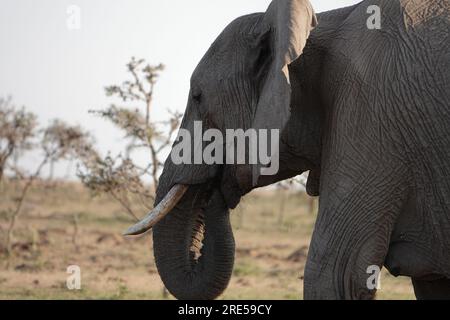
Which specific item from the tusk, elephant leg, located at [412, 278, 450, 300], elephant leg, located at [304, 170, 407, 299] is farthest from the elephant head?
elephant leg, located at [412, 278, 450, 300]

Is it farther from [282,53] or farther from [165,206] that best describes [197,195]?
[282,53]

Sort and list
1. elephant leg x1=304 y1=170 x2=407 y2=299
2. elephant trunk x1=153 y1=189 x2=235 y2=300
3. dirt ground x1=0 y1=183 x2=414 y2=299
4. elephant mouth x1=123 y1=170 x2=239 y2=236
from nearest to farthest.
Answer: elephant leg x1=304 y1=170 x2=407 y2=299 < elephant mouth x1=123 y1=170 x2=239 y2=236 < elephant trunk x1=153 y1=189 x2=235 y2=300 < dirt ground x1=0 y1=183 x2=414 y2=299

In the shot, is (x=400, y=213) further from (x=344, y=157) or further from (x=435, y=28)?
(x=435, y=28)

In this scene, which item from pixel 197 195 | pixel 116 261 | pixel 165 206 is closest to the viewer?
pixel 165 206

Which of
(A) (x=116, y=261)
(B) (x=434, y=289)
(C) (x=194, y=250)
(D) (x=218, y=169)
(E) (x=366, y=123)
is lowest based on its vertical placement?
(A) (x=116, y=261)

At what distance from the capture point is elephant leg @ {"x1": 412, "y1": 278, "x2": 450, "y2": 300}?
4.96 meters

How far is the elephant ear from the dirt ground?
1.53m

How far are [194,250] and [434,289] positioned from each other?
1362 millimetres

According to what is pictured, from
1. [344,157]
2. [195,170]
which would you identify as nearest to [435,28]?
[344,157]

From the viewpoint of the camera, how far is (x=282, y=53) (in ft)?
14.1

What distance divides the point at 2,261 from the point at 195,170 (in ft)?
28.6

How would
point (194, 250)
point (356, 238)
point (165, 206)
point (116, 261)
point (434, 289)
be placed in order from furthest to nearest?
1. point (116, 261)
2. point (194, 250)
3. point (165, 206)
4. point (434, 289)
5. point (356, 238)

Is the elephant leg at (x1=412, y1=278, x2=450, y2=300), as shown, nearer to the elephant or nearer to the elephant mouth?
the elephant

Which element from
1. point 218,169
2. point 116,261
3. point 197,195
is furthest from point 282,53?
point 116,261
